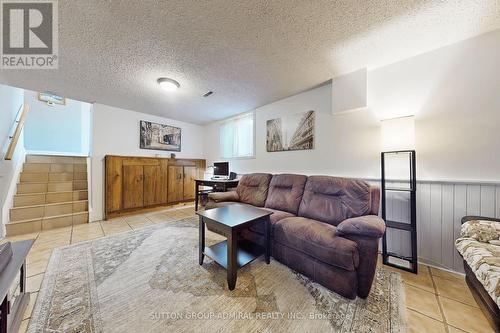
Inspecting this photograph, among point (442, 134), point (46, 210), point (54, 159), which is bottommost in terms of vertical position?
point (46, 210)

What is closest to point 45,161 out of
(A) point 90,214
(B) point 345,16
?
(A) point 90,214

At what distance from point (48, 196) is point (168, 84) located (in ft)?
10.0

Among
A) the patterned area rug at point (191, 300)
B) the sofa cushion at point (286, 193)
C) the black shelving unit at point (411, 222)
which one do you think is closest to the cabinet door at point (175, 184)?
the patterned area rug at point (191, 300)

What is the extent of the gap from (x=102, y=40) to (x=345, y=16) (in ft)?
7.31

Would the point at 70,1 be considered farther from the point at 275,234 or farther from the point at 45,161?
the point at 45,161

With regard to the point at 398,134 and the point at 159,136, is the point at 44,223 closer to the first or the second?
the point at 159,136

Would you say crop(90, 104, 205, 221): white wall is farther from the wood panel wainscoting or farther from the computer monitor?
the computer monitor

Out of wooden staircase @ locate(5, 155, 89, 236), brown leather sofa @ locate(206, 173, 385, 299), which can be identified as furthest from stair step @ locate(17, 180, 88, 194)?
brown leather sofa @ locate(206, 173, 385, 299)

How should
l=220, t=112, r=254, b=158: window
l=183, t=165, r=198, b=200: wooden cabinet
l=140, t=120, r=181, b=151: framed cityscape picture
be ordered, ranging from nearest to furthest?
l=220, t=112, r=254, b=158: window, l=140, t=120, r=181, b=151: framed cityscape picture, l=183, t=165, r=198, b=200: wooden cabinet

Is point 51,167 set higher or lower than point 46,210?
higher

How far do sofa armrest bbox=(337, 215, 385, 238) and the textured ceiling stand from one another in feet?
5.51

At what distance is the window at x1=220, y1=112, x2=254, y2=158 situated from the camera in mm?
3809

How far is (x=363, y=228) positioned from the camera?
4.38 feet

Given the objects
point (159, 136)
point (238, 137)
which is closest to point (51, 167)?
point (159, 136)
